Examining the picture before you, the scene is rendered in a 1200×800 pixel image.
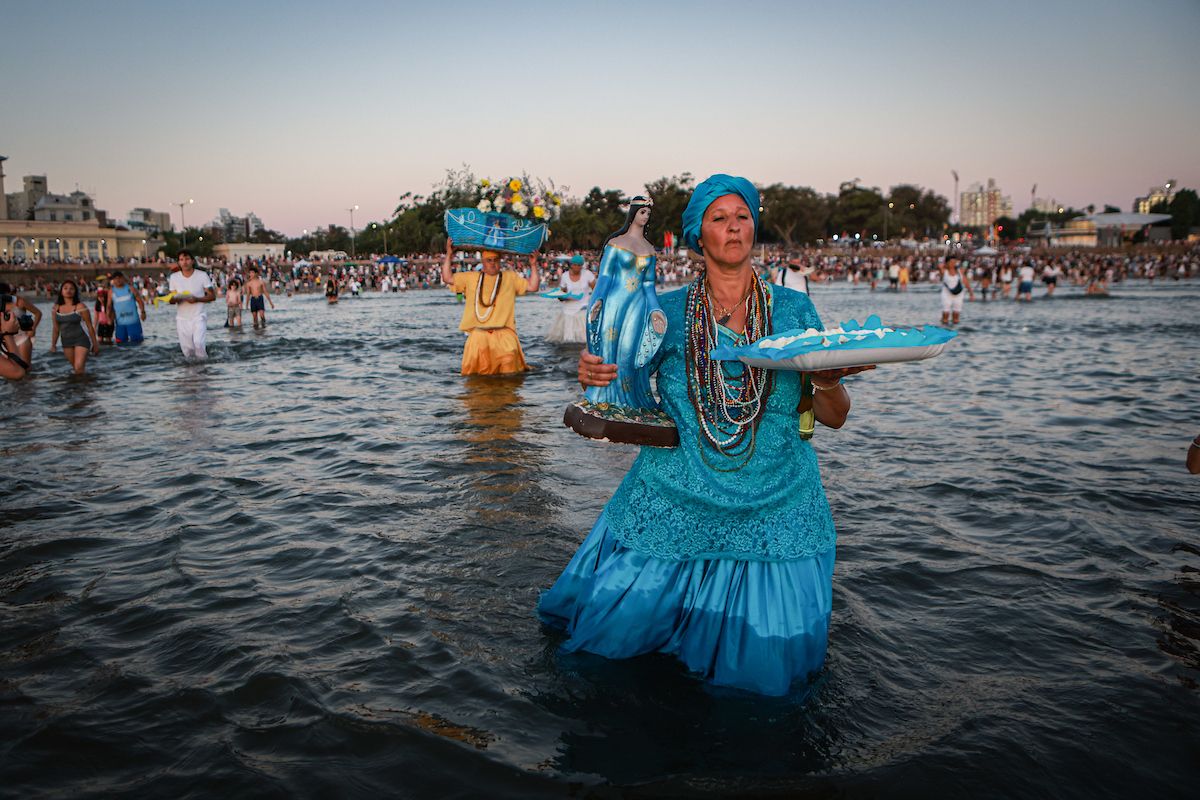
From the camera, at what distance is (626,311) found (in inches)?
125

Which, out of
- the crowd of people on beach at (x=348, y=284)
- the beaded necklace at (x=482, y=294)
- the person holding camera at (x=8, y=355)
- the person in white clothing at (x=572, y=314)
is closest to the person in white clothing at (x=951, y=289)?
the crowd of people on beach at (x=348, y=284)

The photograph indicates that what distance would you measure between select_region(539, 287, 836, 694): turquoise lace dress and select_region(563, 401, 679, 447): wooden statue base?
123 mm

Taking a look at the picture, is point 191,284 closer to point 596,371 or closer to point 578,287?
point 578,287

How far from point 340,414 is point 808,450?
7.39m

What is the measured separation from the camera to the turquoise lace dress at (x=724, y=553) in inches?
124

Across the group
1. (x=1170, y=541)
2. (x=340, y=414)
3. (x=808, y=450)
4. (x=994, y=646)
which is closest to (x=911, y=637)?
(x=994, y=646)

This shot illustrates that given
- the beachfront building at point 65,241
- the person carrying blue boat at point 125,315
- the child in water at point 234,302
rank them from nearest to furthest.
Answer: the person carrying blue boat at point 125,315 → the child in water at point 234,302 → the beachfront building at point 65,241

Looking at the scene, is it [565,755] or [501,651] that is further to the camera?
[501,651]

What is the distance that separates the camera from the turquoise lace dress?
3.15m

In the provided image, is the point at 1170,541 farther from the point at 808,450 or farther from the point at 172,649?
the point at 172,649

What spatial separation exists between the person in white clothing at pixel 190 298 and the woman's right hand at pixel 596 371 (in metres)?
11.6

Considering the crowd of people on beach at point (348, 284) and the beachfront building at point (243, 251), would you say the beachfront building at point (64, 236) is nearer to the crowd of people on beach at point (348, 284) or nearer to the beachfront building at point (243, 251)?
the beachfront building at point (243, 251)

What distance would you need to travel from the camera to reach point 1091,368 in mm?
12930

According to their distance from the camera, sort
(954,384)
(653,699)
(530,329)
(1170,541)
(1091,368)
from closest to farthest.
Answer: (653,699) → (1170,541) → (954,384) → (1091,368) → (530,329)
